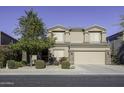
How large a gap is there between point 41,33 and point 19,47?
132 inches

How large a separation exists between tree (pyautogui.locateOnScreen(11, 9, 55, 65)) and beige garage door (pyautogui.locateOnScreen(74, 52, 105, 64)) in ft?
40.4

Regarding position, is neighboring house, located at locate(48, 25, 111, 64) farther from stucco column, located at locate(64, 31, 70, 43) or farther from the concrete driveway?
the concrete driveway

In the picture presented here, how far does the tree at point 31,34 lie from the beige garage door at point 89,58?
485 inches

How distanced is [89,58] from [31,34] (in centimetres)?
1544

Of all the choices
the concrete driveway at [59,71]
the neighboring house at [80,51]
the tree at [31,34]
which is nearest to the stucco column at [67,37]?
the neighboring house at [80,51]

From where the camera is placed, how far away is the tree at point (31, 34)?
134 ft

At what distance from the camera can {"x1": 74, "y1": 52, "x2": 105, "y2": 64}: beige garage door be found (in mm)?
53875

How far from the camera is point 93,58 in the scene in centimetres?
5394

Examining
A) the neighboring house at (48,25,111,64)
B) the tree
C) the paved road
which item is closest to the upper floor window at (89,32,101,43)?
the neighboring house at (48,25,111,64)

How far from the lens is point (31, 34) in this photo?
41312mm

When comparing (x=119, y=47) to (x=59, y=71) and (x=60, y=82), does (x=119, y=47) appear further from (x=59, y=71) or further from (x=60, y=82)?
(x=60, y=82)

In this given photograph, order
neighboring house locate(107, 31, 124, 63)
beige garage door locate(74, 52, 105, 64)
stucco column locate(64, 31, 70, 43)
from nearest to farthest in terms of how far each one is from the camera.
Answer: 1. beige garage door locate(74, 52, 105, 64)
2. neighboring house locate(107, 31, 124, 63)
3. stucco column locate(64, 31, 70, 43)

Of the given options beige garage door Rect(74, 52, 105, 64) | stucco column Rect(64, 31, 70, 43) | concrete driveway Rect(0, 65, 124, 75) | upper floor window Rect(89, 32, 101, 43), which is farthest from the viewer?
upper floor window Rect(89, 32, 101, 43)

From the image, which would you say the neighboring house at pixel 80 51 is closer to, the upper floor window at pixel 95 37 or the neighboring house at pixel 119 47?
the upper floor window at pixel 95 37
